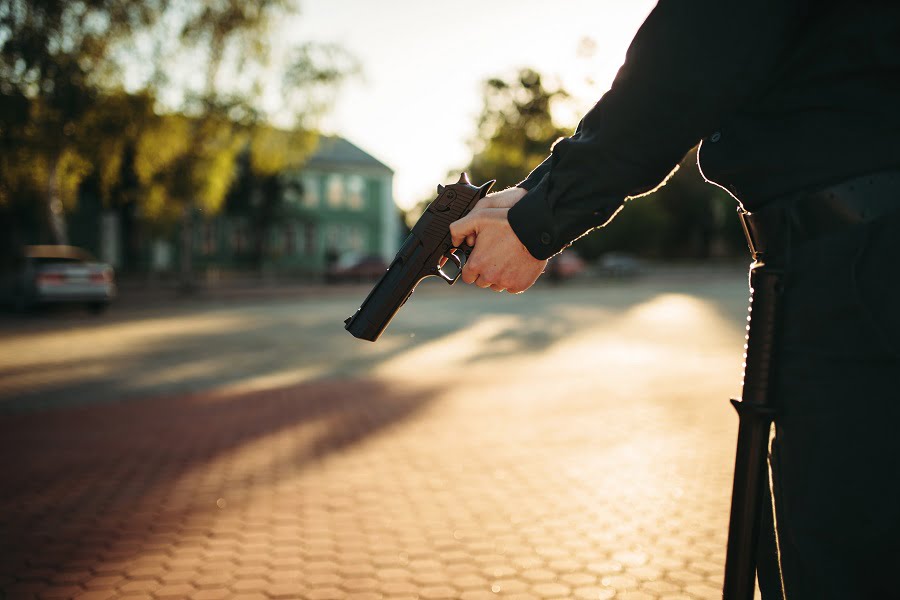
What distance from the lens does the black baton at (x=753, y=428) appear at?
1402mm

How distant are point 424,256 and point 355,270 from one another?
38.5 metres

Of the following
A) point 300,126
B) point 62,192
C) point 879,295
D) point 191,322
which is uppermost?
point 300,126

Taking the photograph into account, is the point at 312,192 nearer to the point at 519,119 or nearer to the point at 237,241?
the point at 237,241

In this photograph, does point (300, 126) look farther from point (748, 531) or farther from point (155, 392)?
point (748, 531)

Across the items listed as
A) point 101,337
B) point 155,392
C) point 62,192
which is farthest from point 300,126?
point 155,392

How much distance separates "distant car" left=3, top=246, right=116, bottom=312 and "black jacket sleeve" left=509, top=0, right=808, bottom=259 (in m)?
19.8

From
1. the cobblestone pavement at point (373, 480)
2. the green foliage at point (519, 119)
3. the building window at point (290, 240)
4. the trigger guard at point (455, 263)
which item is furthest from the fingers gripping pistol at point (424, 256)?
the building window at point (290, 240)

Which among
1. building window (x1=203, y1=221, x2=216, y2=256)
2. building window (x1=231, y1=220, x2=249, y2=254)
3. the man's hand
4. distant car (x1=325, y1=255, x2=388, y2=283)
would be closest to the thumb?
the man's hand

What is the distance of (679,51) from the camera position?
4.54ft

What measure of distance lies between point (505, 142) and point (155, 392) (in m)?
29.9

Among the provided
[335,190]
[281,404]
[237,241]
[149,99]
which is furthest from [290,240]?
[281,404]

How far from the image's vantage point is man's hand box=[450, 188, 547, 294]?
1.68 m

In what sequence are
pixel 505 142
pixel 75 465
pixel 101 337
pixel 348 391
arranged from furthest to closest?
1. pixel 505 142
2. pixel 101 337
3. pixel 348 391
4. pixel 75 465

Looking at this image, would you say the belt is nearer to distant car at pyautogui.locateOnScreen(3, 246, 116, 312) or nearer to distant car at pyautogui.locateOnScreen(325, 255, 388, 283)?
distant car at pyautogui.locateOnScreen(3, 246, 116, 312)
